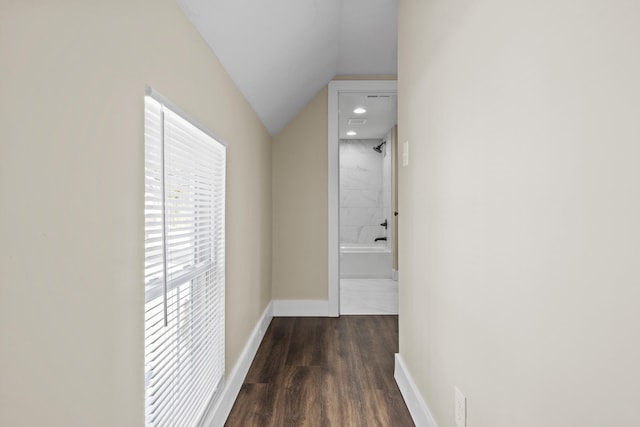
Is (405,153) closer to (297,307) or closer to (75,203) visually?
(75,203)

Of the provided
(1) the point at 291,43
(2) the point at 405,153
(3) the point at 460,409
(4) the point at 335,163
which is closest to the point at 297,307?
(4) the point at 335,163

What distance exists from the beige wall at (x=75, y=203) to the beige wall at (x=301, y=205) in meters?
2.77

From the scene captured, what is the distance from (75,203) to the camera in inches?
31.5

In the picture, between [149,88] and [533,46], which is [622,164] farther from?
[149,88]

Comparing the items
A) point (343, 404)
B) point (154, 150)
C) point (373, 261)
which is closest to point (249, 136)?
point (154, 150)

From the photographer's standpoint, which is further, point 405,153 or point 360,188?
point 360,188

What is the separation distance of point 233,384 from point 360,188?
5.53 m

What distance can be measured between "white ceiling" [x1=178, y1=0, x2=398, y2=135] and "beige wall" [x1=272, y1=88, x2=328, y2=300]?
0.19 metres

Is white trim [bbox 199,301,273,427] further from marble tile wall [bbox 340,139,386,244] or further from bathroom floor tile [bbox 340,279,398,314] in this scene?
marble tile wall [bbox 340,139,386,244]

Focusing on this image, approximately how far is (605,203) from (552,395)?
46 cm

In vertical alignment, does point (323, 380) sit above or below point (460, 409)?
below

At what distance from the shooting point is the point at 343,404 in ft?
7.23

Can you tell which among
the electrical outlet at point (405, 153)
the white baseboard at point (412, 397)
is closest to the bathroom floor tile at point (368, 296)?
the white baseboard at point (412, 397)

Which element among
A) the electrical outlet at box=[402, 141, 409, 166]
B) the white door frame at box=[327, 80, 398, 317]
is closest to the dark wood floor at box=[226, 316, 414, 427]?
the white door frame at box=[327, 80, 398, 317]
